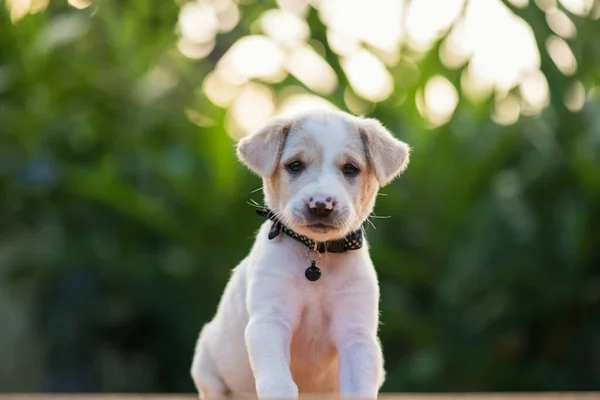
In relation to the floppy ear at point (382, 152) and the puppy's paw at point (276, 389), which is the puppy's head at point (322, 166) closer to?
the floppy ear at point (382, 152)

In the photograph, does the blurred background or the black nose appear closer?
the black nose

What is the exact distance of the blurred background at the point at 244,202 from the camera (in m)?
7.98

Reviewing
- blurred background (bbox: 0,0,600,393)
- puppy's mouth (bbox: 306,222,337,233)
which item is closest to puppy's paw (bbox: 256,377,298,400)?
puppy's mouth (bbox: 306,222,337,233)

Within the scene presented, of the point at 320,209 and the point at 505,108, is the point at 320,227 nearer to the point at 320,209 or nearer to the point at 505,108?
the point at 320,209

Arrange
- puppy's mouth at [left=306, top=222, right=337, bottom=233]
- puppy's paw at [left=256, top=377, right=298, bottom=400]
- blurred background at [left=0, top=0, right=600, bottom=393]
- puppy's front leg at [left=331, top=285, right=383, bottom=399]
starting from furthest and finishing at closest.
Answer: blurred background at [left=0, top=0, right=600, bottom=393] < puppy's front leg at [left=331, top=285, right=383, bottom=399] < puppy's mouth at [left=306, top=222, right=337, bottom=233] < puppy's paw at [left=256, top=377, right=298, bottom=400]

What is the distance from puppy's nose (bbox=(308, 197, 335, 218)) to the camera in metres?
3.31

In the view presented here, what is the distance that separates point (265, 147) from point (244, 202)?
4.65 m

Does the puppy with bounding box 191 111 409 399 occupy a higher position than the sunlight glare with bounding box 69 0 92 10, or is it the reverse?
the sunlight glare with bounding box 69 0 92 10

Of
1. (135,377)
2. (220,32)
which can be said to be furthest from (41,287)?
(220,32)

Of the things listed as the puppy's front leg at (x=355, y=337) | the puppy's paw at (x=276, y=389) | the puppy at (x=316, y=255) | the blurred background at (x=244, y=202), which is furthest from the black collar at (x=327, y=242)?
the blurred background at (x=244, y=202)

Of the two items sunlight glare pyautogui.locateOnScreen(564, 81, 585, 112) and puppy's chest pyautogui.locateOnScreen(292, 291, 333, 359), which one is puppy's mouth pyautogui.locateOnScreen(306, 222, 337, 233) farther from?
sunlight glare pyautogui.locateOnScreen(564, 81, 585, 112)

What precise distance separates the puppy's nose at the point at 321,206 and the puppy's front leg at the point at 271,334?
0.33m

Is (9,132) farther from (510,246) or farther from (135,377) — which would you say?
(510,246)

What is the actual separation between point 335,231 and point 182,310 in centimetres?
508
